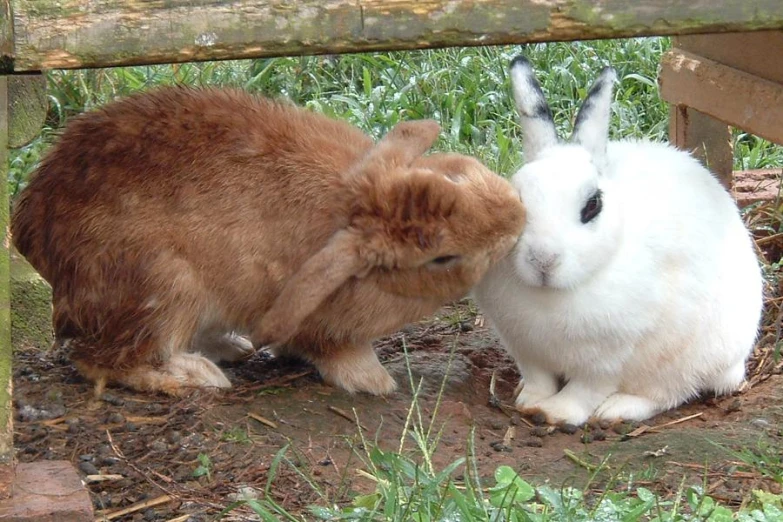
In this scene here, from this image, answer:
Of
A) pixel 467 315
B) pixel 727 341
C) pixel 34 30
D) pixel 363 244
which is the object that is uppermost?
pixel 34 30

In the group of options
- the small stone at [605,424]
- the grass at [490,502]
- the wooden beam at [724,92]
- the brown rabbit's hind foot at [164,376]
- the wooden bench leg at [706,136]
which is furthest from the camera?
the wooden bench leg at [706,136]

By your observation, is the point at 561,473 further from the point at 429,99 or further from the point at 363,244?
the point at 429,99

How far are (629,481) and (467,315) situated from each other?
1.75 m

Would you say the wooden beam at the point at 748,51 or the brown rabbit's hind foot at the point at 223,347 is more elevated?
the wooden beam at the point at 748,51

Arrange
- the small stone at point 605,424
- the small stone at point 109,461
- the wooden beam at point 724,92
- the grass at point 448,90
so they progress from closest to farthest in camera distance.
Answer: the small stone at point 109,461 < the small stone at point 605,424 < the wooden beam at point 724,92 < the grass at point 448,90

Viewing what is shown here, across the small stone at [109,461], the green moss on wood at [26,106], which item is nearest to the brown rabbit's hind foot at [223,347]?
the small stone at [109,461]

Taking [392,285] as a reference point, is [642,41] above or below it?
above

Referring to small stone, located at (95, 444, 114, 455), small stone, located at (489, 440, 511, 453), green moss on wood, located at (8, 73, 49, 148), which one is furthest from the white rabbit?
green moss on wood, located at (8, 73, 49, 148)

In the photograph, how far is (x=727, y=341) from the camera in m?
3.89

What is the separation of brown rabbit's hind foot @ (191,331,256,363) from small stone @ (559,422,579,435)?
1.08m

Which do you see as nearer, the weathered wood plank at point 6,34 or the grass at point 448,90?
the weathered wood plank at point 6,34

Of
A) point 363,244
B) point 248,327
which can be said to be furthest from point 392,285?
point 248,327

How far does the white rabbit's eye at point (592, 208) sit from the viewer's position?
11.6 ft

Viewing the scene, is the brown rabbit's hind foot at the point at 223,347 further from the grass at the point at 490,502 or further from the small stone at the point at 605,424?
the small stone at the point at 605,424
